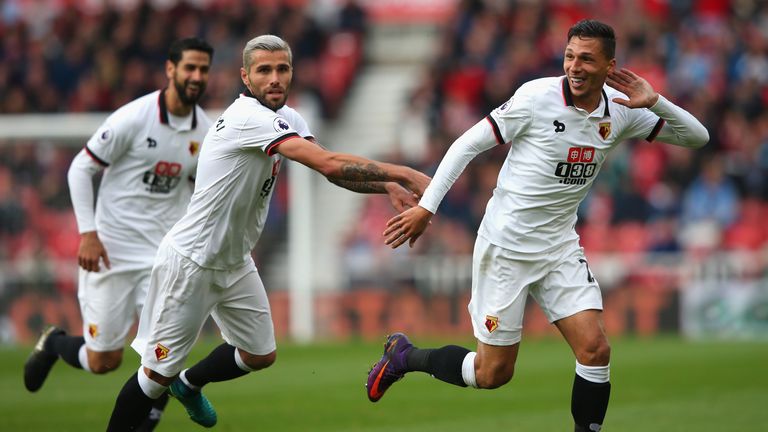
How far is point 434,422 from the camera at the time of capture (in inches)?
394

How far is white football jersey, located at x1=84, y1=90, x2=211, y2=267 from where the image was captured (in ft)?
30.6

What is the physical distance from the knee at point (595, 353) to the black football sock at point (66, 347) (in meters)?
4.32

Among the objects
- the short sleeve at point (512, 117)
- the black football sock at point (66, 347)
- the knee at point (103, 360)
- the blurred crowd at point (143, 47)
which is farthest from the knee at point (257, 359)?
the blurred crowd at point (143, 47)

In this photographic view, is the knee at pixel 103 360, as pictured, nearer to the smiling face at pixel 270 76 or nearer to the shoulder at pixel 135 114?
the shoulder at pixel 135 114

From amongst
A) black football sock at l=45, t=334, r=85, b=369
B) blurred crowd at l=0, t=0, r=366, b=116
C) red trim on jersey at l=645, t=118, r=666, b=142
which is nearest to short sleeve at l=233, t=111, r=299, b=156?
red trim on jersey at l=645, t=118, r=666, b=142

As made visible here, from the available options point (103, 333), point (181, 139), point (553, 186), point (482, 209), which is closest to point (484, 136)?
point (553, 186)

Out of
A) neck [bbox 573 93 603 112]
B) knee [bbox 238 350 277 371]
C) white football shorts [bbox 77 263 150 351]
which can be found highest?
neck [bbox 573 93 603 112]

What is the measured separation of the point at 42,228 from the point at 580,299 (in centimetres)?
1257

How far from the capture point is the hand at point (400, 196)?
7.20 meters

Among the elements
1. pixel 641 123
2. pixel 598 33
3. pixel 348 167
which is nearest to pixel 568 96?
pixel 598 33

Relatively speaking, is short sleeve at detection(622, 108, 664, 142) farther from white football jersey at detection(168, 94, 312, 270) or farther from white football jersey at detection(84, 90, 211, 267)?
white football jersey at detection(84, 90, 211, 267)

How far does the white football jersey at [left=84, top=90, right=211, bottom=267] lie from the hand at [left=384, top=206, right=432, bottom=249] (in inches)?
109

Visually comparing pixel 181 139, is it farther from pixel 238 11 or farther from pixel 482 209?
pixel 238 11

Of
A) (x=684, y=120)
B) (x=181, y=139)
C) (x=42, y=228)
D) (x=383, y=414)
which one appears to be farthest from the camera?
(x=42, y=228)
